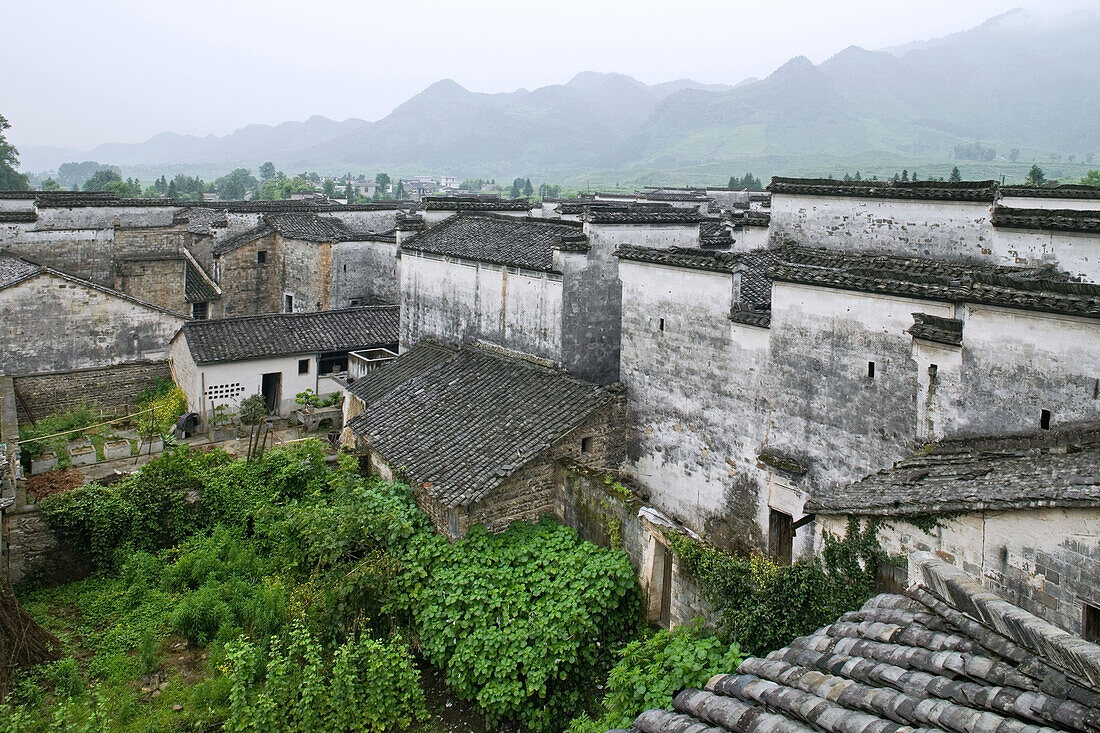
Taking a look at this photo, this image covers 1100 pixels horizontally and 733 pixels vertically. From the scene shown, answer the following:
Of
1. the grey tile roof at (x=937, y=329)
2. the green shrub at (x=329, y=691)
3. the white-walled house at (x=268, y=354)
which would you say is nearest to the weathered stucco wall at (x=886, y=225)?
the grey tile roof at (x=937, y=329)

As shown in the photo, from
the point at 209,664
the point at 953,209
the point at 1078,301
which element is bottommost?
the point at 209,664

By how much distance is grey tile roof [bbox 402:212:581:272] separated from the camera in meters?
18.3

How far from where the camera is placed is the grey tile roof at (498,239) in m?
18.3

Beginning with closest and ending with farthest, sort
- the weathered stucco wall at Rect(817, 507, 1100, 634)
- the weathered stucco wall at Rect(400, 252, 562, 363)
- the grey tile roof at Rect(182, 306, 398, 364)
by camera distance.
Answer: the weathered stucco wall at Rect(817, 507, 1100, 634), the weathered stucco wall at Rect(400, 252, 562, 363), the grey tile roof at Rect(182, 306, 398, 364)

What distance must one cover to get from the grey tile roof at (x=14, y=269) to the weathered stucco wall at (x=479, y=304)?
10802mm

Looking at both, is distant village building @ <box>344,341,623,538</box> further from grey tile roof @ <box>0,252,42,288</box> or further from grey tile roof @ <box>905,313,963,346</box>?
grey tile roof @ <box>0,252,42,288</box>

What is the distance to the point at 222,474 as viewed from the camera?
16719 millimetres

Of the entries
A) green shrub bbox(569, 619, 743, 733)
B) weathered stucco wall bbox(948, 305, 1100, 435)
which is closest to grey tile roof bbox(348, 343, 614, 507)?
green shrub bbox(569, 619, 743, 733)

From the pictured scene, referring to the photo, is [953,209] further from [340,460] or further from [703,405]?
[340,460]

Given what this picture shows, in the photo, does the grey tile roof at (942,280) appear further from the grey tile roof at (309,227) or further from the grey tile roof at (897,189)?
the grey tile roof at (309,227)

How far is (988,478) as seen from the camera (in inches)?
346

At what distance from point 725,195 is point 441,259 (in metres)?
35.0

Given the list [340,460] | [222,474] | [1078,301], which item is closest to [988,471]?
[1078,301]

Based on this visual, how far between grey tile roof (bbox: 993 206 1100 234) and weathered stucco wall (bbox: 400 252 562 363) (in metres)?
7.96
